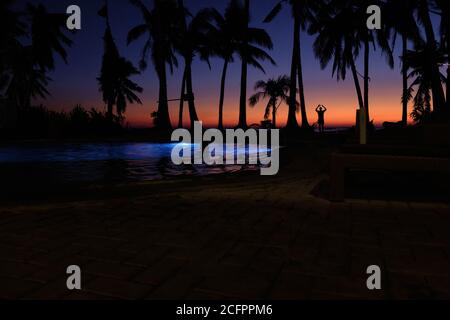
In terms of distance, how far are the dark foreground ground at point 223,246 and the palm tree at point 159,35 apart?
22131 millimetres

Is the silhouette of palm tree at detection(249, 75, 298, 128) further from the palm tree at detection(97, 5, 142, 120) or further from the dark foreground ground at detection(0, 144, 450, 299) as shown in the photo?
the dark foreground ground at detection(0, 144, 450, 299)

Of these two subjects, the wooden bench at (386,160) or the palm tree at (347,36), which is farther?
the palm tree at (347,36)

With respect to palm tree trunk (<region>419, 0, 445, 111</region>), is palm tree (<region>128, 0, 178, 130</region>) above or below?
above

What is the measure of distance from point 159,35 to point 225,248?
24831mm

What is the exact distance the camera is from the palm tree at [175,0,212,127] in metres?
26.0

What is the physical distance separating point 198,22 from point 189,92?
18.2 feet

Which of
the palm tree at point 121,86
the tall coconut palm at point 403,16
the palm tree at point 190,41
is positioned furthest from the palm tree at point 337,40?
the palm tree at point 121,86

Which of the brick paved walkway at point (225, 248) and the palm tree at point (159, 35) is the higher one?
the palm tree at point (159, 35)

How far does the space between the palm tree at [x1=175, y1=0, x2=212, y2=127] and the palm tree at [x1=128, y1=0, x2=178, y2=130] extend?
0.87 m

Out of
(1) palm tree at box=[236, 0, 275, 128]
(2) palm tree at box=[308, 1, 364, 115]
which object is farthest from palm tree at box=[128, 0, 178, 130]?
(2) palm tree at box=[308, 1, 364, 115]

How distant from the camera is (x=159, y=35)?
2525 cm

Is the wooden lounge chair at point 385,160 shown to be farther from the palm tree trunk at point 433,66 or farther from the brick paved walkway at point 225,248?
the palm tree trunk at point 433,66

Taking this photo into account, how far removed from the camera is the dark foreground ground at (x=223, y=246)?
213 centimetres

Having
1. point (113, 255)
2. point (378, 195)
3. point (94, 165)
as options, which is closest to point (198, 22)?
point (94, 165)
